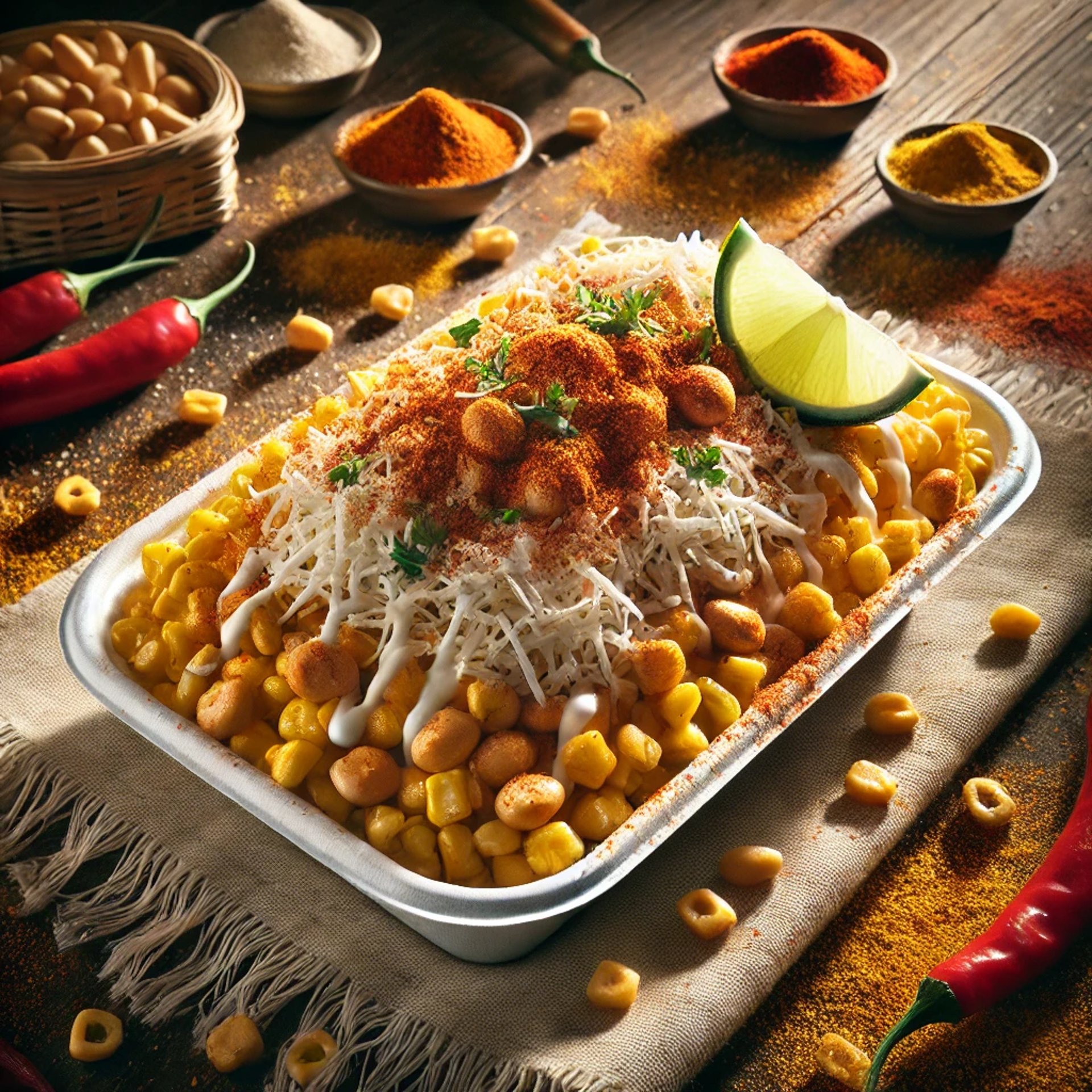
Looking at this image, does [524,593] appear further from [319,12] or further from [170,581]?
[319,12]

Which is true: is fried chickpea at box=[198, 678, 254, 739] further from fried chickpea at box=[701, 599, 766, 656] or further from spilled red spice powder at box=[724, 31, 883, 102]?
spilled red spice powder at box=[724, 31, 883, 102]

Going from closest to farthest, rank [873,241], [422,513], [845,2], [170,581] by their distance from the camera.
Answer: [422,513]
[170,581]
[873,241]
[845,2]

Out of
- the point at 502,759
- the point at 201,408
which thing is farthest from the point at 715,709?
the point at 201,408

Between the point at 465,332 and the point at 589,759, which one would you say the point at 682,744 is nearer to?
the point at 589,759

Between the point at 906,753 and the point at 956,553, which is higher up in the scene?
the point at 956,553

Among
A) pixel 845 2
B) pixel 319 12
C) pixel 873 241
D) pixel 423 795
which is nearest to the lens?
pixel 423 795

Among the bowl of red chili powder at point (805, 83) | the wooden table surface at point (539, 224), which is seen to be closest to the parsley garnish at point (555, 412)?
the wooden table surface at point (539, 224)

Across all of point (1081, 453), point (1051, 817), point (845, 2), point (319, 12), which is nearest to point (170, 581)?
point (1051, 817)

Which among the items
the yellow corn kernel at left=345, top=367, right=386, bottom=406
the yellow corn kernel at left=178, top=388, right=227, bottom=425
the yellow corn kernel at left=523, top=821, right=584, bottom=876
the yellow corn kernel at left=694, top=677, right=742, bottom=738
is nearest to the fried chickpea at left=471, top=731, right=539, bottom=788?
the yellow corn kernel at left=523, top=821, right=584, bottom=876
